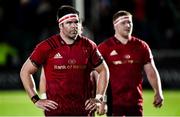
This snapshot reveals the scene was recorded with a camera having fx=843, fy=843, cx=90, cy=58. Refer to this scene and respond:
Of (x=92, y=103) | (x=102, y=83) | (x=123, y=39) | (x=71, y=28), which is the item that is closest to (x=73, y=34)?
(x=71, y=28)

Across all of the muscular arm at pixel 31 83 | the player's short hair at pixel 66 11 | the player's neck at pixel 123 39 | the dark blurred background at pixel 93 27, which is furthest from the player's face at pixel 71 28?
the dark blurred background at pixel 93 27

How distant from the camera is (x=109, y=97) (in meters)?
12.8

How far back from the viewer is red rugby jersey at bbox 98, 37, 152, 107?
12.7m

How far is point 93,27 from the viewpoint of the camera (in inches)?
944

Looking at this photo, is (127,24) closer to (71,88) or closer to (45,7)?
(71,88)

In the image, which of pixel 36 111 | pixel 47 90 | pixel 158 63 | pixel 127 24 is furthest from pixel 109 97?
pixel 158 63

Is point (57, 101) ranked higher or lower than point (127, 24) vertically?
lower

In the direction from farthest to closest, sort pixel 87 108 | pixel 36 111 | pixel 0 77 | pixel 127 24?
pixel 0 77 < pixel 36 111 < pixel 127 24 < pixel 87 108

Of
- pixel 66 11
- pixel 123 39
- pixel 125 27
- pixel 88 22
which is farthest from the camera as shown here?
pixel 88 22

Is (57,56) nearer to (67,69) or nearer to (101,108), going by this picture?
(67,69)

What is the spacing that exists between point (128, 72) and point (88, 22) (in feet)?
37.8

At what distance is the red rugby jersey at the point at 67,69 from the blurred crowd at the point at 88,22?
12534mm

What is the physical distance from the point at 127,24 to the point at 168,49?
1133 centimetres

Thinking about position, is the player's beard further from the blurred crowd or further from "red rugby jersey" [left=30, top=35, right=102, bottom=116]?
the blurred crowd
